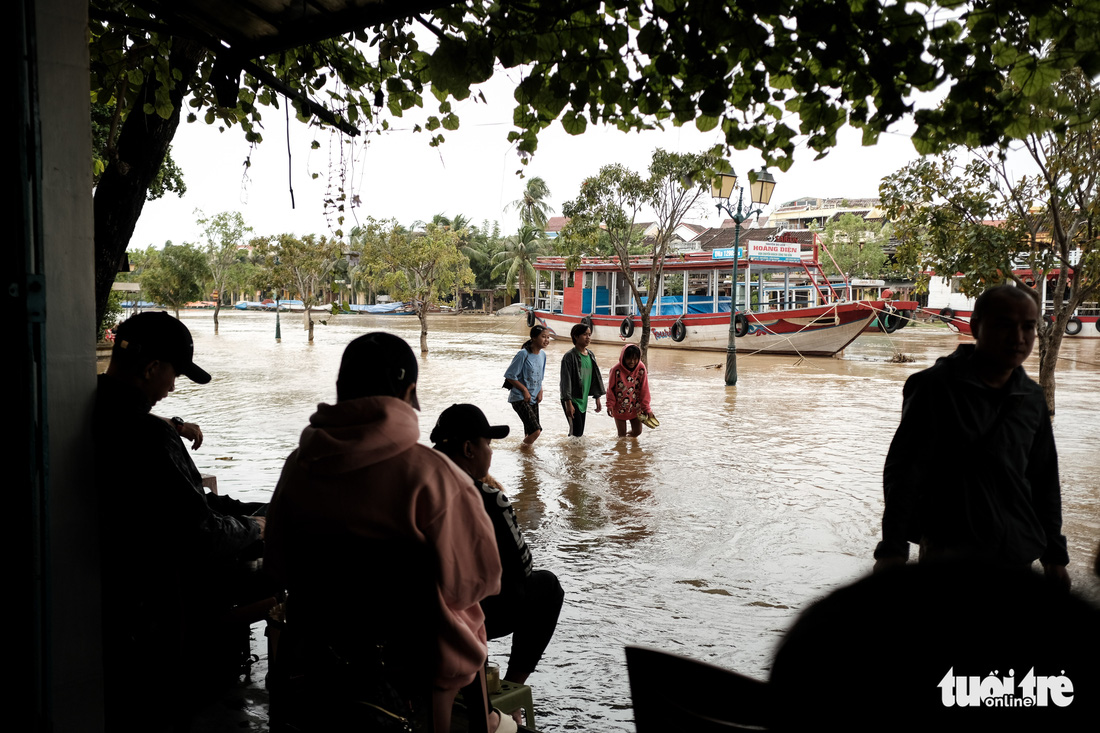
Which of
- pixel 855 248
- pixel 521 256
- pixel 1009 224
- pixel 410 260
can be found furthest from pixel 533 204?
pixel 1009 224

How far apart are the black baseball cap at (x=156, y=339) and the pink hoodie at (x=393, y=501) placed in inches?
32.2

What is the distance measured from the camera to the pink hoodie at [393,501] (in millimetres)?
1917

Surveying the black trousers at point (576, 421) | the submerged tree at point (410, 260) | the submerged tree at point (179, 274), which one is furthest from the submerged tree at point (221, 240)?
the black trousers at point (576, 421)

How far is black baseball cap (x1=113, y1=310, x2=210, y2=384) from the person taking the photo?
2.53 meters

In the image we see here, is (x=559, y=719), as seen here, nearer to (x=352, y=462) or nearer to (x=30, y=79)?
(x=352, y=462)

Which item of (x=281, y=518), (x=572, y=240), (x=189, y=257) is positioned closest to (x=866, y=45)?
(x=281, y=518)

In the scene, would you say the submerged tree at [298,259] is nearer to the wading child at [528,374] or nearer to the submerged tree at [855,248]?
the wading child at [528,374]

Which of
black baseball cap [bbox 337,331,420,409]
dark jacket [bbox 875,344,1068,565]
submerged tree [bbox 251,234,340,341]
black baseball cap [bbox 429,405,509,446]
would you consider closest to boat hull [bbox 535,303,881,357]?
submerged tree [bbox 251,234,340,341]

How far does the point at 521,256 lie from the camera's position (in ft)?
193

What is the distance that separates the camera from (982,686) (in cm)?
76

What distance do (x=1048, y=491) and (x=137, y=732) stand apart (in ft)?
10.1

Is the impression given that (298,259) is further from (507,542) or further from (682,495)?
(507,542)

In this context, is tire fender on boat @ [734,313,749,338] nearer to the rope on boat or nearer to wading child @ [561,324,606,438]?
the rope on boat
